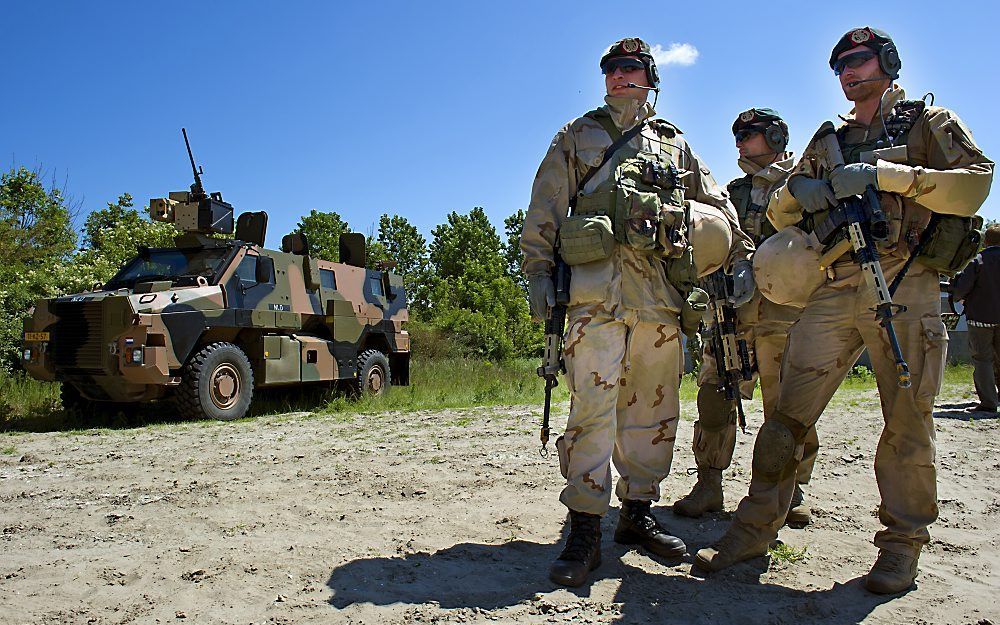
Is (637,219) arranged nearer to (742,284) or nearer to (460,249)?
(742,284)

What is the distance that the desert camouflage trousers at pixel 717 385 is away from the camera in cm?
358

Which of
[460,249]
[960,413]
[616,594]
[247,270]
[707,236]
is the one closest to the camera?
[616,594]

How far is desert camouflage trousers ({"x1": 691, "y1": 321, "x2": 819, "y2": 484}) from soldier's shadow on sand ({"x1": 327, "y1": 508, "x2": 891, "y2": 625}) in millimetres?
865

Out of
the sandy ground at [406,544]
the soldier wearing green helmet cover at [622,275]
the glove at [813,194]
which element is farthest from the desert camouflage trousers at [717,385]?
the glove at [813,194]

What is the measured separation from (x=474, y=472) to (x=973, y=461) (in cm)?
316

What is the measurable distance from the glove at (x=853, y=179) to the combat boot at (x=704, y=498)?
1567 mm

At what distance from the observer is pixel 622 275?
2967mm

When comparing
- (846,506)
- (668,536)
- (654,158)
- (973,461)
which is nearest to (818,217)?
(654,158)

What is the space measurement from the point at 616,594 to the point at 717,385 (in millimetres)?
1385

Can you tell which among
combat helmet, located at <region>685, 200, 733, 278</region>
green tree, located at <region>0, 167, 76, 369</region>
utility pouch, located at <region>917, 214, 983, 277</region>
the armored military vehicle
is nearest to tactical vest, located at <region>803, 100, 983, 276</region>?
utility pouch, located at <region>917, 214, 983, 277</region>

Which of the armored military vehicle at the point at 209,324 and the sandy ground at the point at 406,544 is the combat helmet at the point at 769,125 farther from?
the armored military vehicle at the point at 209,324

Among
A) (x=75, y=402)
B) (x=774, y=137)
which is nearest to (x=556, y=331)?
(x=774, y=137)

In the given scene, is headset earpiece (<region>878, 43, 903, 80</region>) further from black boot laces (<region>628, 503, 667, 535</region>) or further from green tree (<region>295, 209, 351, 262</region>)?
green tree (<region>295, 209, 351, 262</region>)

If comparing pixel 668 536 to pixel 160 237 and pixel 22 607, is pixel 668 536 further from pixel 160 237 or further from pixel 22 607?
pixel 160 237
